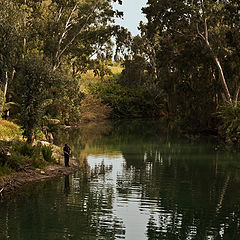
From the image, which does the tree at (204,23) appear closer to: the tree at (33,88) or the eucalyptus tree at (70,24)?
the eucalyptus tree at (70,24)

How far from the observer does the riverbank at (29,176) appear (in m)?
20.0

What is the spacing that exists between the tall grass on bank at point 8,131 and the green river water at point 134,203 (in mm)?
5587

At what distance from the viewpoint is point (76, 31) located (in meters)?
49.8

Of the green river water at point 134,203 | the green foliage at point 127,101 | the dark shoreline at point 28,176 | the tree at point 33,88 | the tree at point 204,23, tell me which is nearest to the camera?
the green river water at point 134,203

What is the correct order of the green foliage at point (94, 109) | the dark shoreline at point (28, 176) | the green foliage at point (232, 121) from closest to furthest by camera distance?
the dark shoreline at point (28, 176) → the green foliage at point (232, 121) → the green foliage at point (94, 109)

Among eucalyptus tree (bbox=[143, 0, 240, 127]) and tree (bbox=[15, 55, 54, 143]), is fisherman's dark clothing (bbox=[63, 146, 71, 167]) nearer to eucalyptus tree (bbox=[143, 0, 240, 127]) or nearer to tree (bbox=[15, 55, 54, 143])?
tree (bbox=[15, 55, 54, 143])

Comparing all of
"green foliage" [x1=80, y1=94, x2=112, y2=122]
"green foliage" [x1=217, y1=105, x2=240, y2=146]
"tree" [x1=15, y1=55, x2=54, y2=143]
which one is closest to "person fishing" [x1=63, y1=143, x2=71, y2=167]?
"tree" [x1=15, y1=55, x2=54, y2=143]

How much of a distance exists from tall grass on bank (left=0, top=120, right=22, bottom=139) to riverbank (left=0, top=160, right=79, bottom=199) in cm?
758

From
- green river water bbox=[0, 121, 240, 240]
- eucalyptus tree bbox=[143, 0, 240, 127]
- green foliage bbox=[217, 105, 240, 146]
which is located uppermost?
eucalyptus tree bbox=[143, 0, 240, 127]

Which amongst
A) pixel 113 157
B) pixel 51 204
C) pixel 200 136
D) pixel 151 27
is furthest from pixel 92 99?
pixel 51 204

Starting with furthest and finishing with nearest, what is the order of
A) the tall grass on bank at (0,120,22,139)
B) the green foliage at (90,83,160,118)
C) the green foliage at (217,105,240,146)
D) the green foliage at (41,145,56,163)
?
the green foliage at (90,83,160,118), the green foliage at (217,105,240,146), the tall grass on bank at (0,120,22,139), the green foliage at (41,145,56,163)

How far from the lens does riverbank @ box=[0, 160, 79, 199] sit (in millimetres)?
20016

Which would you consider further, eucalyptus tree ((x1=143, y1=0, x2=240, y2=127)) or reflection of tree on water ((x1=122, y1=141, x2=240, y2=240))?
eucalyptus tree ((x1=143, y1=0, x2=240, y2=127))

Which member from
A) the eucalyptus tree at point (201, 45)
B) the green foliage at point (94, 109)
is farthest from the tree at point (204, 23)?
the green foliage at point (94, 109)
